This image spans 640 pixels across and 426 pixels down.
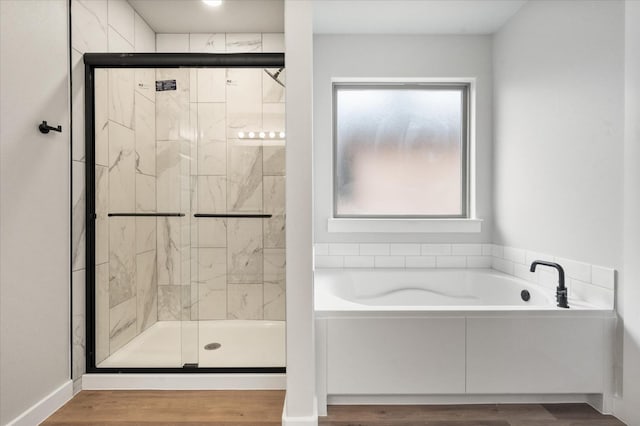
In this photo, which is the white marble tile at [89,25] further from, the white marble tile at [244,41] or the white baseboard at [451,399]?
the white baseboard at [451,399]

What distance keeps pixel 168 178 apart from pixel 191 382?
121cm

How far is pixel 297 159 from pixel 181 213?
3.33 feet

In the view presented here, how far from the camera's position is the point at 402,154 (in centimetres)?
296

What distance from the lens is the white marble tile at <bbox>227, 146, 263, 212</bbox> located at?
227 cm

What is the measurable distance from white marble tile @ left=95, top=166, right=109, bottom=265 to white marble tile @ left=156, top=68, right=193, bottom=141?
39cm

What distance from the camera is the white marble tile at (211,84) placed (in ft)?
6.93

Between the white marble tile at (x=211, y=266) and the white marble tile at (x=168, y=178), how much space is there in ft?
1.07

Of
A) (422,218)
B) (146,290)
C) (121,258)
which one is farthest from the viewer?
A: (422,218)

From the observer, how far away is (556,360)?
1.80 meters

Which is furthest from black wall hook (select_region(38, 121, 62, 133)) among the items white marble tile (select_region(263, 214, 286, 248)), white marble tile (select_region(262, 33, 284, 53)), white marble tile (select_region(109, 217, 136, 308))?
white marble tile (select_region(262, 33, 284, 53))

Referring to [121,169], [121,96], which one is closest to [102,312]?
[121,169]

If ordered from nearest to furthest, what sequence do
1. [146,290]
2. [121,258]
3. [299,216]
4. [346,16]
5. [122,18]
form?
[299,216], [121,258], [146,290], [122,18], [346,16]

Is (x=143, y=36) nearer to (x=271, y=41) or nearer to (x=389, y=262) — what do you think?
(x=271, y=41)

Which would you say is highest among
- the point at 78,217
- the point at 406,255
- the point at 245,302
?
the point at 78,217
